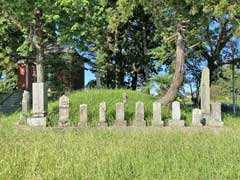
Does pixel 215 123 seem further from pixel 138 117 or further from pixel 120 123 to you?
pixel 120 123

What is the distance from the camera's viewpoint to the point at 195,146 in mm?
9250

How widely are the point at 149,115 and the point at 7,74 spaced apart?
866 inches

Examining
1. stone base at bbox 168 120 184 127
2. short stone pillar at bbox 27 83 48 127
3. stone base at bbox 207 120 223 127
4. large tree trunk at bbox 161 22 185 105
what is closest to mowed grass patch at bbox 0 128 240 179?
stone base at bbox 168 120 184 127

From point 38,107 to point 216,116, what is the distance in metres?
6.00

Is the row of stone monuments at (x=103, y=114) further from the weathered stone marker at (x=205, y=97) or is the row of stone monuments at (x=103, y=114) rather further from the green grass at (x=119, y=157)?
the green grass at (x=119, y=157)

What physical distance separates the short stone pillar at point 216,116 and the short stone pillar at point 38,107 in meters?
5.60

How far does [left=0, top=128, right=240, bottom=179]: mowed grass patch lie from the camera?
22.1ft

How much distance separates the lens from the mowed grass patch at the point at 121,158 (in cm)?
672

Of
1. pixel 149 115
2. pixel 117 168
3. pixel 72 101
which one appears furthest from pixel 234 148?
pixel 72 101

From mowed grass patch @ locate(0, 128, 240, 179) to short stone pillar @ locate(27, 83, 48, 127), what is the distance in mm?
5132

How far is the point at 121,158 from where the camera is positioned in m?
7.81

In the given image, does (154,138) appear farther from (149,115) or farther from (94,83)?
(94,83)

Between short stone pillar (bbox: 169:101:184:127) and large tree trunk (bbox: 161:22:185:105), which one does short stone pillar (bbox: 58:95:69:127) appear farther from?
large tree trunk (bbox: 161:22:185:105)

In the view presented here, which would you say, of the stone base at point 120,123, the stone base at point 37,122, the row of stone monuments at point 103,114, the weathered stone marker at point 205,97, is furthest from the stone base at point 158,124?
the stone base at point 37,122
